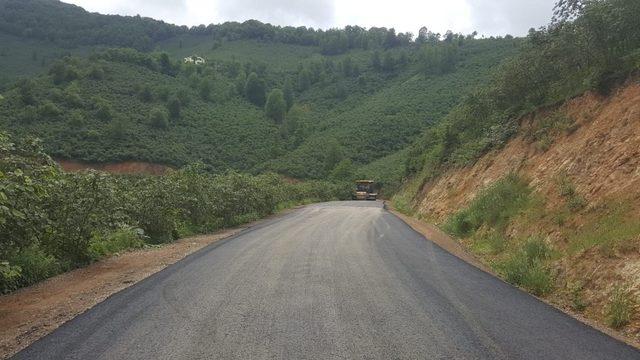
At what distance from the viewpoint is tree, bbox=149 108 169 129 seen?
78875mm

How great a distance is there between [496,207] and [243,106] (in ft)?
309

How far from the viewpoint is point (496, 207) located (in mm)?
14383

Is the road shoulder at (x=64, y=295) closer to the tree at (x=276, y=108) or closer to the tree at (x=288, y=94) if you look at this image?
the tree at (x=276, y=108)

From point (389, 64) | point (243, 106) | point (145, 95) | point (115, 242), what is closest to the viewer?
point (115, 242)

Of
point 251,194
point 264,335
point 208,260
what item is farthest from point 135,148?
point 264,335

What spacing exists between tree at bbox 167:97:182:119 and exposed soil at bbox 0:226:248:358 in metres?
76.8

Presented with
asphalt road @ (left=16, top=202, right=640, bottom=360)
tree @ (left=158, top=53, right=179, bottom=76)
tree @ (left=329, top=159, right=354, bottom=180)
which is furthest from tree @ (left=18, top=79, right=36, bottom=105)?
asphalt road @ (left=16, top=202, right=640, bottom=360)

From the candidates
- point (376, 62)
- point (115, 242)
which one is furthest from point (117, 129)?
point (376, 62)

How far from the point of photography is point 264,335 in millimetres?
5578

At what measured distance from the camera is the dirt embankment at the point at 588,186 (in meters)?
7.56

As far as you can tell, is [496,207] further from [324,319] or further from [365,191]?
[365,191]

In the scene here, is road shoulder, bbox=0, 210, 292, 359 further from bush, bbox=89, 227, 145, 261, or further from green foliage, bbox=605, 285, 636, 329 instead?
green foliage, bbox=605, 285, 636, 329

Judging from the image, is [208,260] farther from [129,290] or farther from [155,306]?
[155,306]

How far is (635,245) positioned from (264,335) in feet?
19.7
